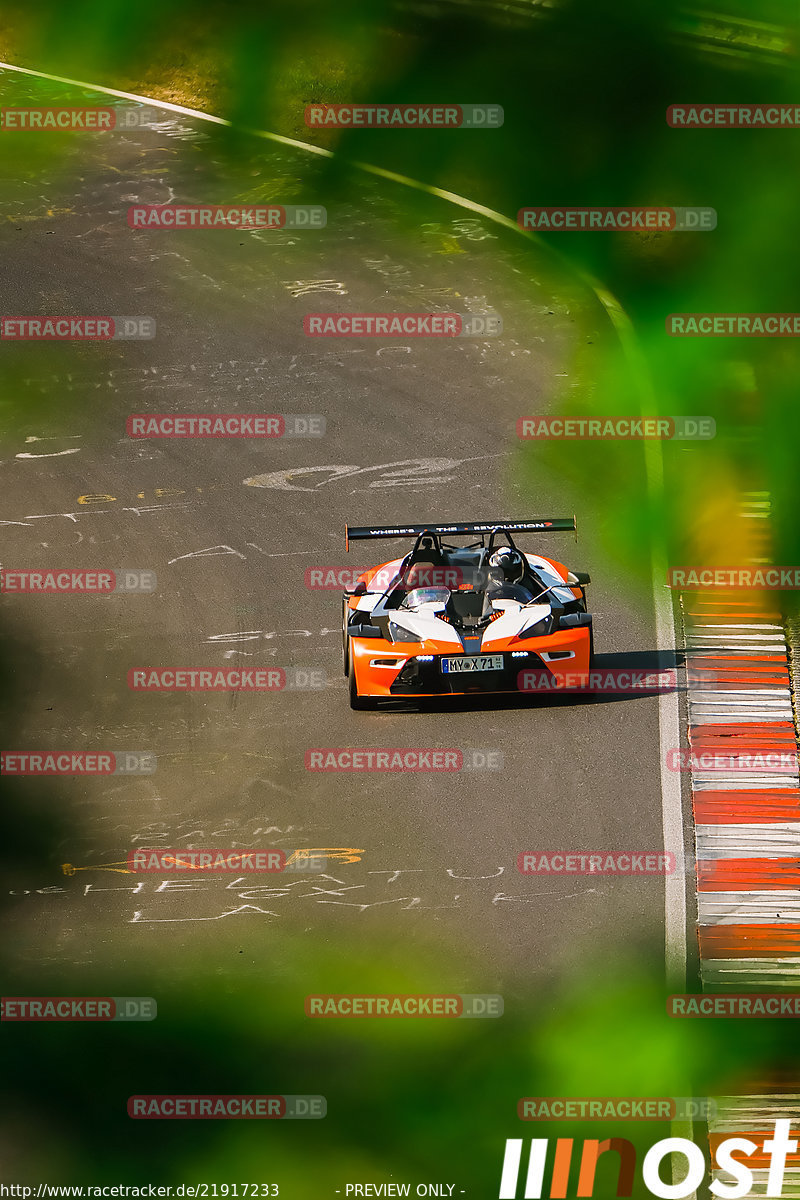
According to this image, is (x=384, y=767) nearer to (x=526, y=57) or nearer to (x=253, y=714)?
(x=253, y=714)

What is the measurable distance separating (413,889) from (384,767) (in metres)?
1.81

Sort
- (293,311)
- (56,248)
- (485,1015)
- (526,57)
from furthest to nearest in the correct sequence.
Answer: (526,57) < (56,248) < (293,311) < (485,1015)

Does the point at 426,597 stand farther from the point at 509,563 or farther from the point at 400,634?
the point at 509,563

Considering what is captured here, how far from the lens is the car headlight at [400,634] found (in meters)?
15.8

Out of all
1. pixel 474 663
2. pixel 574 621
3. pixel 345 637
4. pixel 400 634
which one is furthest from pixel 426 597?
pixel 574 621

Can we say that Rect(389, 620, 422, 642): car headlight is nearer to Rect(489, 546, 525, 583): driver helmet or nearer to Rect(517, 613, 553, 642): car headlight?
Rect(517, 613, 553, 642): car headlight

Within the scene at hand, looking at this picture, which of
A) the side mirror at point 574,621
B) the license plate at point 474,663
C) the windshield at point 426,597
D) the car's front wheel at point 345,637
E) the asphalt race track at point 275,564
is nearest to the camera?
the asphalt race track at point 275,564

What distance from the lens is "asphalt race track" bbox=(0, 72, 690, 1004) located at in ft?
45.5

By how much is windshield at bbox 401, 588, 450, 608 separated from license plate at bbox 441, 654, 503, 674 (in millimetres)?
788

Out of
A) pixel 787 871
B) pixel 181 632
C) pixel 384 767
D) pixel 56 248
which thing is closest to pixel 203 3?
pixel 56 248

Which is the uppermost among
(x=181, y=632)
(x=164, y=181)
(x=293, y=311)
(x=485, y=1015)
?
(x=164, y=181)

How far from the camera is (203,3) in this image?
33375 millimetres

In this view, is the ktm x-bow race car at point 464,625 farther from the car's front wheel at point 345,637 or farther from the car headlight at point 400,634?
the car's front wheel at point 345,637

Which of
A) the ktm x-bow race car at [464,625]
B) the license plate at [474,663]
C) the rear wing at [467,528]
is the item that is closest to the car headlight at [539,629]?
the ktm x-bow race car at [464,625]
